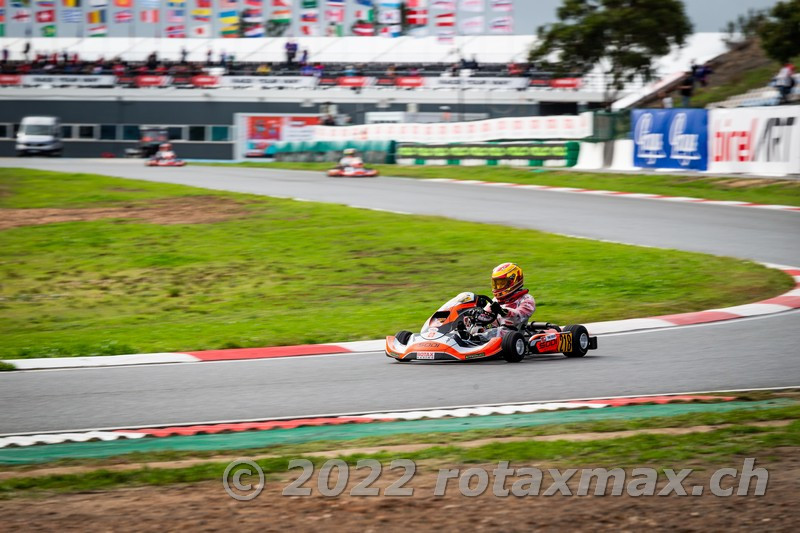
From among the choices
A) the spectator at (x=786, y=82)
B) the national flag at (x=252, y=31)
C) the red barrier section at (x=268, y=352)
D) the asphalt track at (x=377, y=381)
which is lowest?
the red barrier section at (x=268, y=352)

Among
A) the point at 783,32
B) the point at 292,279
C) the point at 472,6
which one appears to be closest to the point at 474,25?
the point at 472,6

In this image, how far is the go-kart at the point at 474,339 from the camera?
35.9ft

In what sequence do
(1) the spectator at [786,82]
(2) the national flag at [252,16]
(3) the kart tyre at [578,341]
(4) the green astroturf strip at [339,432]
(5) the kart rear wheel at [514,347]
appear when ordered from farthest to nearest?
(2) the national flag at [252,16] < (1) the spectator at [786,82] < (3) the kart tyre at [578,341] < (5) the kart rear wheel at [514,347] < (4) the green astroturf strip at [339,432]

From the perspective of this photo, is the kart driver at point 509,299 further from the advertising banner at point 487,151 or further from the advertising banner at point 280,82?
the advertising banner at point 280,82

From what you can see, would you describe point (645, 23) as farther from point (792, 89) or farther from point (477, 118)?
point (792, 89)

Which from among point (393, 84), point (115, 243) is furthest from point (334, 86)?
point (115, 243)

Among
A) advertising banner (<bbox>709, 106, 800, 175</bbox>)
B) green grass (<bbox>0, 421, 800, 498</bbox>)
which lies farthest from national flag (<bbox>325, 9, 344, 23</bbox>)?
green grass (<bbox>0, 421, 800, 498</bbox>)

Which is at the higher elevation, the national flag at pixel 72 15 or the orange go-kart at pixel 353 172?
the national flag at pixel 72 15

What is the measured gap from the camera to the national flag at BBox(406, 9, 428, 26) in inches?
2603

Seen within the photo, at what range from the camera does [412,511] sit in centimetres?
568

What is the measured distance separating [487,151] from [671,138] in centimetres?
1025

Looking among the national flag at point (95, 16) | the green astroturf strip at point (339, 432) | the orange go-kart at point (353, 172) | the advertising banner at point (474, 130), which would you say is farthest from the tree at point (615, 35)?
the green astroturf strip at point (339, 432)

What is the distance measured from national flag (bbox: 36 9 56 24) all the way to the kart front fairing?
68.3 meters

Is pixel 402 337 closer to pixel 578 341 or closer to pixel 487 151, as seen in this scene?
pixel 578 341
